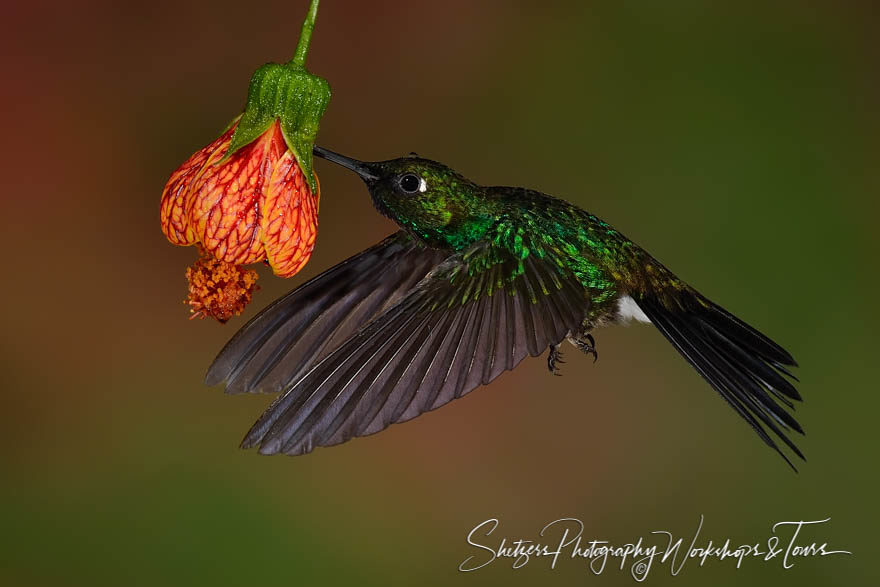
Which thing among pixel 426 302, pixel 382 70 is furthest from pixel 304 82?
pixel 382 70

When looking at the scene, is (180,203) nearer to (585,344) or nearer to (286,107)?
(286,107)

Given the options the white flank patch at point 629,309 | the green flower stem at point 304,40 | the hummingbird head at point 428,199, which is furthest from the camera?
the white flank patch at point 629,309

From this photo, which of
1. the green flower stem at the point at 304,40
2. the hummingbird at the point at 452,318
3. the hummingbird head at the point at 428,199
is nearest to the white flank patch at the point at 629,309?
the hummingbird at the point at 452,318

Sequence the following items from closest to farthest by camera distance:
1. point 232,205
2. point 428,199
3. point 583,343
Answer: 1. point 232,205
2. point 428,199
3. point 583,343

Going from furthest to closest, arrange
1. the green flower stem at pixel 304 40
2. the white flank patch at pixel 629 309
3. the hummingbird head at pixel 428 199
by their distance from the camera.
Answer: the white flank patch at pixel 629 309 → the hummingbird head at pixel 428 199 → the green flower stem at pixel 304 40

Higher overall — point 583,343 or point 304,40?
point 304,40

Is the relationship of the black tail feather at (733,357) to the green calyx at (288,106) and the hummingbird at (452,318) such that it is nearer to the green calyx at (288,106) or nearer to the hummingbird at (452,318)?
the hummingbird at (452,318)

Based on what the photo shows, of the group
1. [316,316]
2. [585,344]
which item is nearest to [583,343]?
[585,344]
